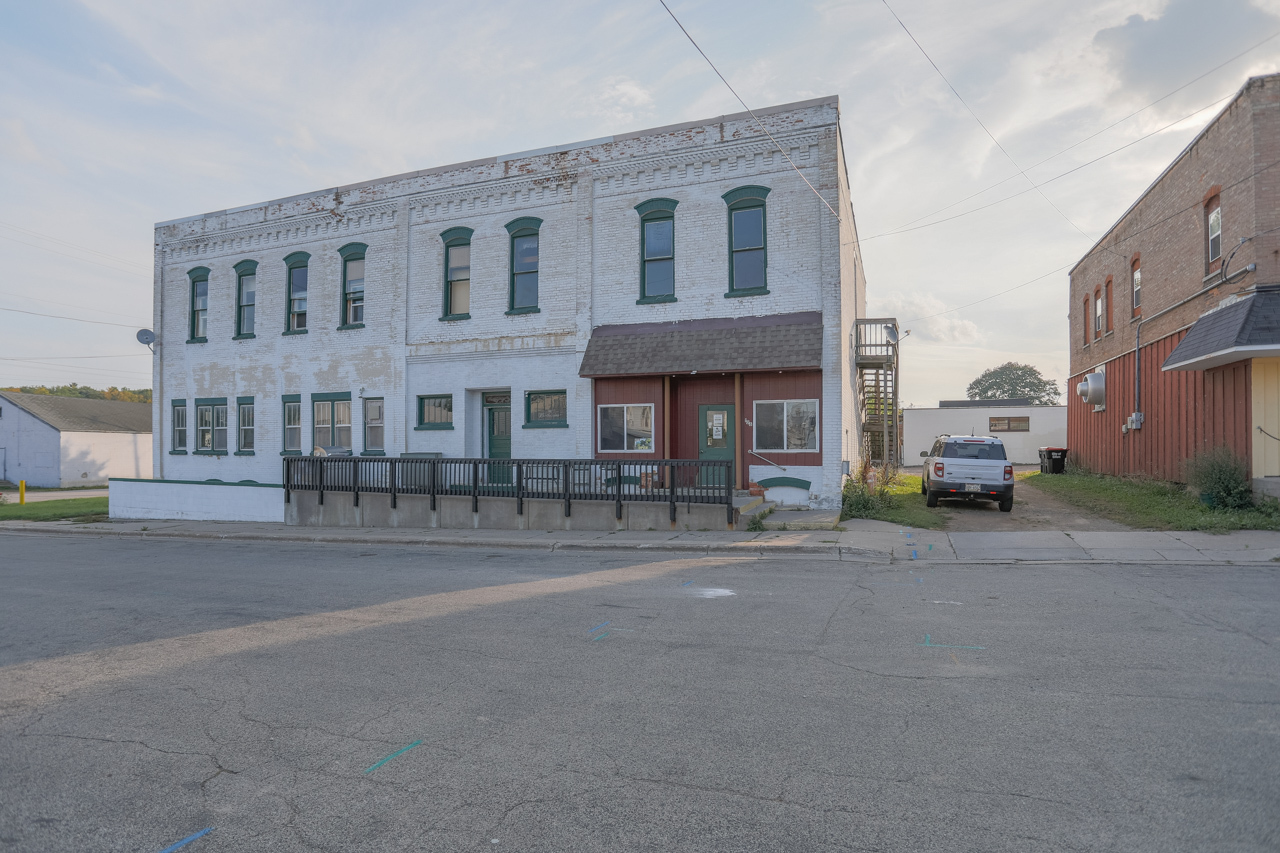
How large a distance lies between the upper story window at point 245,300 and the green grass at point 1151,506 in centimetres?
2474

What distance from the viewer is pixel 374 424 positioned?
2189 centimetres

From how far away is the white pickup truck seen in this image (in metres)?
17.4

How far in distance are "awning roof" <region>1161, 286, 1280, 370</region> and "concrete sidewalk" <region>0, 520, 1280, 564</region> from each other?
330 centimetres

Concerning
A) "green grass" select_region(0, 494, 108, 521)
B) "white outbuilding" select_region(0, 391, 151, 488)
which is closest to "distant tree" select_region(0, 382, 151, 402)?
"white outbuilding" select_region(0, 391, 151, 488)

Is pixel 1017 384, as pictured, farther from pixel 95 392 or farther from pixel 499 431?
pixel 95 392

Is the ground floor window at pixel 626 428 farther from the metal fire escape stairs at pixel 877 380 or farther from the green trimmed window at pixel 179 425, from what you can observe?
the green trimmed window at pixel 179 425

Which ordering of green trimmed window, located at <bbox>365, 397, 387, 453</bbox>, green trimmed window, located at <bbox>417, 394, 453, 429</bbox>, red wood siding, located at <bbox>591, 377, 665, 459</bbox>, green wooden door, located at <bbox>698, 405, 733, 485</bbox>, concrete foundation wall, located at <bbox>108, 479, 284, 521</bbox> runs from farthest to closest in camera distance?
green trimmed window, located at <bbox>365, 397, 387, 453</bbox> → green trimmed window, located at <bbox>417, 394, 453, 429</bbox> → concrete foundation wall, located at <bbox>108, 479, 284, 521</bbox> → red wood siding, located at <bbox>591, 377, 665, 459</bbox> → green wooden door, located at <bbox>698, 405, 733, 485</bbox>

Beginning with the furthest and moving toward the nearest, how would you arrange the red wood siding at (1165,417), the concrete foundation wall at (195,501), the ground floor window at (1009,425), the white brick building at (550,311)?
the ground floor window at (1009,425) → the concrete foundation wall at (195,501) → the white brick building at (550,311) → the red wood siding at (1165,417)

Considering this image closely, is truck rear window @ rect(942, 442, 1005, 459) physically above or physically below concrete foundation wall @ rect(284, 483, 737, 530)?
above

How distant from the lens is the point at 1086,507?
17.8 metres

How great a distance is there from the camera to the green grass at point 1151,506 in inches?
520

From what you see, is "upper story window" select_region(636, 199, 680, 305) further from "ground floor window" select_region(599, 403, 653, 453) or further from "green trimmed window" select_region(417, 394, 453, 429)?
"green trimmed window" select_region(417, 394, 453, 429)

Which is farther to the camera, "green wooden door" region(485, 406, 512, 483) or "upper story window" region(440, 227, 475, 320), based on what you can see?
"upper story window" region(440, 227, 475, 320)

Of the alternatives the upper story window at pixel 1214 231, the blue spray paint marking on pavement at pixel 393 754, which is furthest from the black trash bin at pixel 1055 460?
the blue spray paint marking on pavement at pixel 393 754
